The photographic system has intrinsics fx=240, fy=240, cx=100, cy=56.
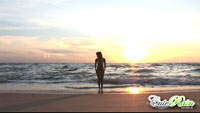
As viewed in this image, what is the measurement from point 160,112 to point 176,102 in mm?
746

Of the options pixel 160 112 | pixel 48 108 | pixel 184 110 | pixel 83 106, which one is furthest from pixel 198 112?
pixel 48 108

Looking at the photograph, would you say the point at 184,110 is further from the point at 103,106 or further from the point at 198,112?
the point at 103,106

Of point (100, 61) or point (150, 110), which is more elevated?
point (100, 61)

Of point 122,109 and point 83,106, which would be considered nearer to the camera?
point 122,109

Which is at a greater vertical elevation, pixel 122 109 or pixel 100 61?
pixel 100 61

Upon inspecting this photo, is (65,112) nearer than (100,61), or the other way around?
(65,112)

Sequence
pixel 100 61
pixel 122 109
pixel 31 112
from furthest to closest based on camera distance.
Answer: pixel 100 61
pixel 122 109
pixel 31 112

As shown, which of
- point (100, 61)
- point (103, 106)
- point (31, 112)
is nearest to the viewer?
point (31, 112)

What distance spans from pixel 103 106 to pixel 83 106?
0.56 m

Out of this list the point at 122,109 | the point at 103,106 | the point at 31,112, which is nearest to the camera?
the point at 31,112

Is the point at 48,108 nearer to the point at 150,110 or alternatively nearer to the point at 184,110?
the point at 150,110

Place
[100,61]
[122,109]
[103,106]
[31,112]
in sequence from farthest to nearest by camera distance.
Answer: [100,61] → [103,106] → [122,109] → [31,112]

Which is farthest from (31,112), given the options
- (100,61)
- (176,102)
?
(100,61)

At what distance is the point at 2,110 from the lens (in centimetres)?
632
